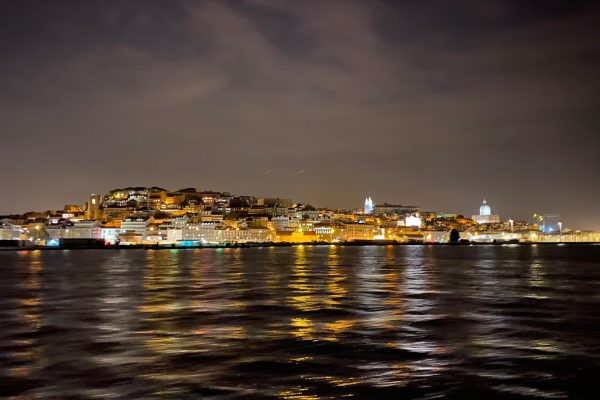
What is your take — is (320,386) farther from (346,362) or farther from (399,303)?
(399,303)

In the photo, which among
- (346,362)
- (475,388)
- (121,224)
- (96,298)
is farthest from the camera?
(121,224)

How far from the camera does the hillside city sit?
119 meters

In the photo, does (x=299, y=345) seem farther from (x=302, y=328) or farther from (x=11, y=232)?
(x=11, y=232)

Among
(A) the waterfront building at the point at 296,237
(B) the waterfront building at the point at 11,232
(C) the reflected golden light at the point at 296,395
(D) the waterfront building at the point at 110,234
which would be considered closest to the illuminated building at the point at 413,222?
(A) the waterfront building at the point at 296,237

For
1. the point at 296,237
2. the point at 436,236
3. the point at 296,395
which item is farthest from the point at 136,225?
the point at 296,395

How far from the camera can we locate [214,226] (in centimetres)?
12388

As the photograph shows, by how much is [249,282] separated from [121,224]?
104 meters

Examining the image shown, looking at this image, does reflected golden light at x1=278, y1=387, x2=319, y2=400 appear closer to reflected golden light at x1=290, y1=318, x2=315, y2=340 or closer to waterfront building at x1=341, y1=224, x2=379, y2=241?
reflected golden light at x1=290, y1=318, x2=315, y2=340

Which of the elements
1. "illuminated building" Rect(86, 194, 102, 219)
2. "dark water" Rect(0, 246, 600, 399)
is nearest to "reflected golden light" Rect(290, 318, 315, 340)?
"dark water" Rect(0, 246, 600, 399)

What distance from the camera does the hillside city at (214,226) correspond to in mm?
119312

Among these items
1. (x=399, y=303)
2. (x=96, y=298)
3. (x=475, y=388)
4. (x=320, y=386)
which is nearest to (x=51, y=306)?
(x=96, y=298)

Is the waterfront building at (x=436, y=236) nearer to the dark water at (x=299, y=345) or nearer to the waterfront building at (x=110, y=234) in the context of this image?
the waterfront building at (x=110, y=234)

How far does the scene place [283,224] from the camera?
13550 centimetres

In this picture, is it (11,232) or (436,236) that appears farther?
(436,236)
